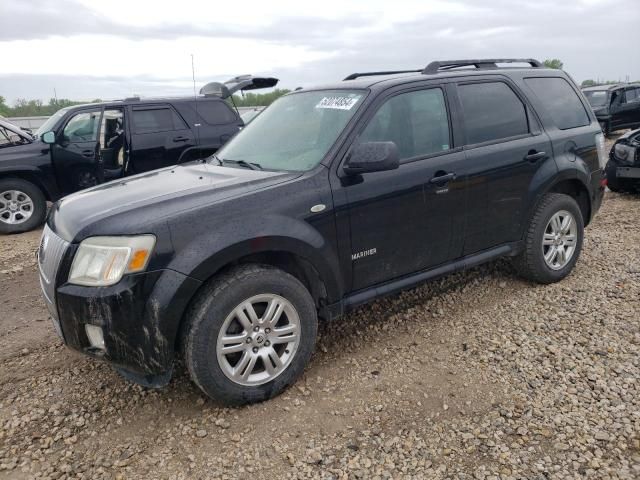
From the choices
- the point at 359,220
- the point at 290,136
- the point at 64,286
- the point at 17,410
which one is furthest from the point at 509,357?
the point at 17,410

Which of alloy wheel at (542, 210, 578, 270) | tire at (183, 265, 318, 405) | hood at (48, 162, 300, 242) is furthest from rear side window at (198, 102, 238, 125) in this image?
tire at (183, 265, 318, 405)

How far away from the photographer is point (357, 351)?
3.62 m

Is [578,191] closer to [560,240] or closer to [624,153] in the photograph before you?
[560,240]

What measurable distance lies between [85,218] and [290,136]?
58.5 inches

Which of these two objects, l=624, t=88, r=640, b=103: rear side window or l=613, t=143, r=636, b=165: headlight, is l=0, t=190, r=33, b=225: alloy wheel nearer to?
l=613, t=143, r=636, b=165: headlight

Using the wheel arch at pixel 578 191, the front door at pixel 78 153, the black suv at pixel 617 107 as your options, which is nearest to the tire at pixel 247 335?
the wheel arch at pixel 578 191

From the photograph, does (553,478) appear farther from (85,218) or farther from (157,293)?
(85,218)

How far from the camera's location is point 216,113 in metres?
8.29

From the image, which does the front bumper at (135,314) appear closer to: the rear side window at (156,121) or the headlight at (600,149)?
the headlight at (600,149)

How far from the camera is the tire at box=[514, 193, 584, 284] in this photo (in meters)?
4.34

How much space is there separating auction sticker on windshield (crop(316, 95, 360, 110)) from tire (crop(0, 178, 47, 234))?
5665 millimetres

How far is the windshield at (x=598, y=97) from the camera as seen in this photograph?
53.4 ft

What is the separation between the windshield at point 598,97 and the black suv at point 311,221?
13564mm

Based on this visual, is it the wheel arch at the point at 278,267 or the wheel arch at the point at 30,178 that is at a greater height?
the wheel arch at the point at 30,178
